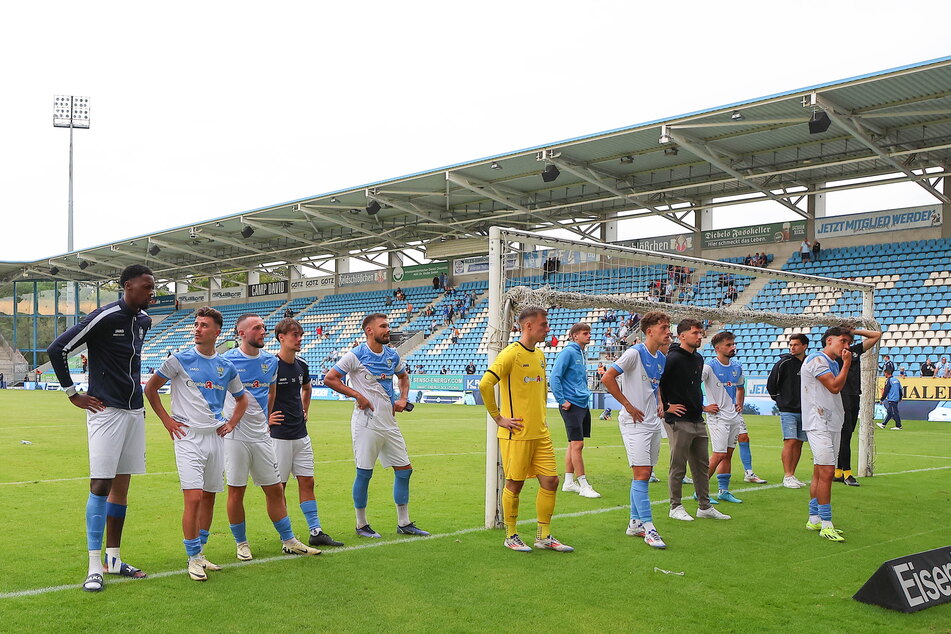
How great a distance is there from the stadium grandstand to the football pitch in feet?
12.0

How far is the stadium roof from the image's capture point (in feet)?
67.6

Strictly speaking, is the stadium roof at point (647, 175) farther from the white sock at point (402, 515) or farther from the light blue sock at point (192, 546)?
the light blue sock at point (192, 546)

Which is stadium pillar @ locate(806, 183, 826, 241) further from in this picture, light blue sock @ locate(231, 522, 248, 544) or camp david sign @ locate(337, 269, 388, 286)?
light blue sock @ locate(231, 522, 248, 544)

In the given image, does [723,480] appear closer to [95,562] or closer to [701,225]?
[95,562]

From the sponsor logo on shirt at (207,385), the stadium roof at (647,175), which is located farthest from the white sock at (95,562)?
the stadium roof at (647,175)

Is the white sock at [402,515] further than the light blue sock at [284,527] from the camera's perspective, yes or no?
Yes

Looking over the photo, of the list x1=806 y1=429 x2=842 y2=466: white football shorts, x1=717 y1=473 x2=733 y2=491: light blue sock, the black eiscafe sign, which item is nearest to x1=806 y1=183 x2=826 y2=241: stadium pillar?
x1=717 y1=473 x2=733 y2=491: light blue sock

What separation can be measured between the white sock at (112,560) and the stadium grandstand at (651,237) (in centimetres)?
744

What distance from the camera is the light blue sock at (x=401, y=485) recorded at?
22.9ft

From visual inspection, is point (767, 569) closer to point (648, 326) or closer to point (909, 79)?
point (648, 326)

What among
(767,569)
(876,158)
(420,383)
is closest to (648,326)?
(767,569)

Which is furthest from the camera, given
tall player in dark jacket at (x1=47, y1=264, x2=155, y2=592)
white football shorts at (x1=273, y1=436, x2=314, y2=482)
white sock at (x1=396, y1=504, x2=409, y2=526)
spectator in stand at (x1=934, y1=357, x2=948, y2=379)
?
spectator in stand at (x1=934, y1=357, x2=948, y2=379)

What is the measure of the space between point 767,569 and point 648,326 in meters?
2.23

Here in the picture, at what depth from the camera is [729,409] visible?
9383mm
